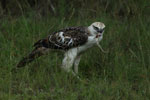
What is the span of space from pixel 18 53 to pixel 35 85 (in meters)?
1.47

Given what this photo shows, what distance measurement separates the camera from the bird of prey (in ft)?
19.5

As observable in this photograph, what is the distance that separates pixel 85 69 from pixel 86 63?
0.10 meters

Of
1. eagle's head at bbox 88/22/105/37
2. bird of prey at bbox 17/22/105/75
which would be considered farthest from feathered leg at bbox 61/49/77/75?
eagle's head at bbox 88/22/105/37

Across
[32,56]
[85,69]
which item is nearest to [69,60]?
[85,69]

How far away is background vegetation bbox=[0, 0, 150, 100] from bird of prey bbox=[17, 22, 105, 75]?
15 cm

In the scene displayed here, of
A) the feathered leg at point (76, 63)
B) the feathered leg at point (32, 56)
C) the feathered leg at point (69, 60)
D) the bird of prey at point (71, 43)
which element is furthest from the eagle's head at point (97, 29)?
the feathered leg at point (32, 56)

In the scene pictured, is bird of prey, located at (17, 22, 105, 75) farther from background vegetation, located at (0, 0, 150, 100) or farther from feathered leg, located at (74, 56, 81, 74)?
background vegetation, located at (0, 0, 150, 100)

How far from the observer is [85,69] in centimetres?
635

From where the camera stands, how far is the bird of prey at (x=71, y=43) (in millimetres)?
5957

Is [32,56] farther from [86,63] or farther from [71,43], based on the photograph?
[86,63]

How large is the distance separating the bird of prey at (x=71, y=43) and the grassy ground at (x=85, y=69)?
0.46ft

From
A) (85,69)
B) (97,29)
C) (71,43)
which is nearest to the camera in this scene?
(97,29)

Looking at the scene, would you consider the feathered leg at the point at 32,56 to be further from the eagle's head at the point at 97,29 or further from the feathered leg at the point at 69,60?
the eagle's head at the point at 97,29

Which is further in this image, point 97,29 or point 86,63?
point 86,63
